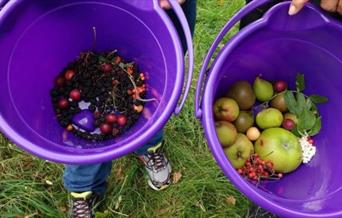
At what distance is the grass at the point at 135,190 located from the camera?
1.55m

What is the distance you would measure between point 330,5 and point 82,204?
3.14 ft

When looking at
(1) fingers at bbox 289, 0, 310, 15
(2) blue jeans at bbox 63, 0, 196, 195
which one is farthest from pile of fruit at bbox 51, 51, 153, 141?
(1) fingers at bbox 289, 0, 310, 15

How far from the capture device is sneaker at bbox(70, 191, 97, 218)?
58.1 inches

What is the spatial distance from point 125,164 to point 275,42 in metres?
0.72

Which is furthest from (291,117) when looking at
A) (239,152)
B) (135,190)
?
(135,190)

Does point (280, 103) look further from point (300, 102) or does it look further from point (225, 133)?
point (225, 133)

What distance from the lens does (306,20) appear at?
1132 millimetres

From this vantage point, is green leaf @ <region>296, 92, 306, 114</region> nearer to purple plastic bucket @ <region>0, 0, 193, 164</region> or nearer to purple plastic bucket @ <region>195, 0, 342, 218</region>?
purple plastic bucket @ <region>195, 0, 342, 218</region>

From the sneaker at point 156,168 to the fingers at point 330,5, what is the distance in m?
0.74

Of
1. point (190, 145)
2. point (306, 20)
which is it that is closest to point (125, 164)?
point (190, 145)

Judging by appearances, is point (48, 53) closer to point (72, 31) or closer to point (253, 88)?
point (72, 31)

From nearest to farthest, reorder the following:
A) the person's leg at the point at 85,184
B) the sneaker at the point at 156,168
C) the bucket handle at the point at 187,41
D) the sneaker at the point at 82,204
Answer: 1. the bucket handle at the point at 187,41
2. the person's leg at the point at 85,184
3. the sneaker at the point at 82,204
4. the sneaker at the point at 156,168

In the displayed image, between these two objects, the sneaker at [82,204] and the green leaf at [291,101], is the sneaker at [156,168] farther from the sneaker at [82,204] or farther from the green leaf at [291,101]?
the green leaf at [291,101]

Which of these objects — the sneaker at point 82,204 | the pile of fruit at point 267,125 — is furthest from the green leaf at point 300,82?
the sneaker at point 82,204
